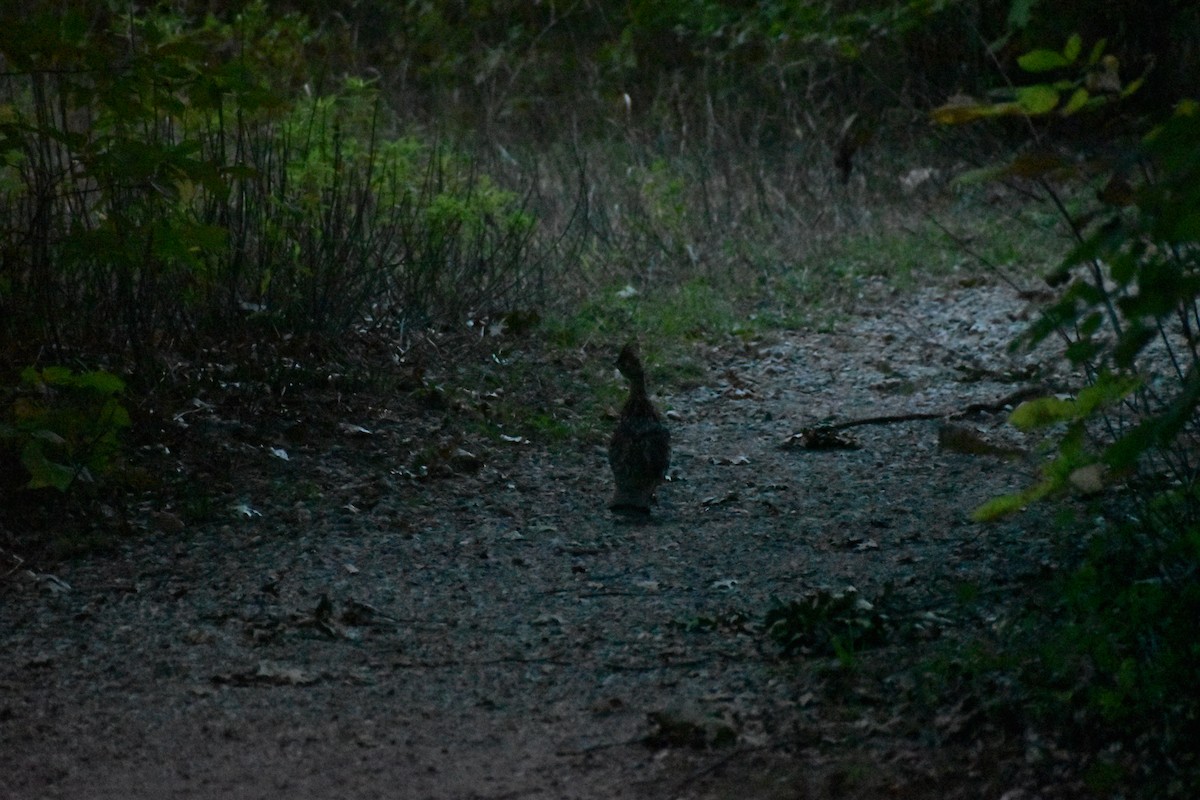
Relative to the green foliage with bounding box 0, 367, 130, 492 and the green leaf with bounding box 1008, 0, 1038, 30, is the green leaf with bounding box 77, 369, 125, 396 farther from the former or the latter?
the green leaf with bounding box 1008, 0, 1038, 30

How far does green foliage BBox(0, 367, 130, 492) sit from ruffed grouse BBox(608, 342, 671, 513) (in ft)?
6.13

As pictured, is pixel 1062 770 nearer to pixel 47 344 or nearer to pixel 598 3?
pixel 47 344

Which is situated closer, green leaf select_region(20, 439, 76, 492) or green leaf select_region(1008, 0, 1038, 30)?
green leaf select_region(20, 439, 76, 492)

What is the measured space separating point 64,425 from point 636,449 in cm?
210

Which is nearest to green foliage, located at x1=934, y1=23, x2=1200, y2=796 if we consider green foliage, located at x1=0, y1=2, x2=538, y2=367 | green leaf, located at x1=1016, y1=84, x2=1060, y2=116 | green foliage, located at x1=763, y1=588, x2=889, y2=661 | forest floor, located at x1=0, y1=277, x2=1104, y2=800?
green leaf, located at x1=1016, y1=84, x2=1060, y2=116

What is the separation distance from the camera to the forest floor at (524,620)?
11.1 ft

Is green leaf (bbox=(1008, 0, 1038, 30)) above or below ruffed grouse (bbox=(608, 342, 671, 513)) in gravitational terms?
above

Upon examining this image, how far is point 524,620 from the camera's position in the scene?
454 cm

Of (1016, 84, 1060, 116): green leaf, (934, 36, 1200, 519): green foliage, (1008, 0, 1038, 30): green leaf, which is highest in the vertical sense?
(1008, 0, 1038, 30): green leaf

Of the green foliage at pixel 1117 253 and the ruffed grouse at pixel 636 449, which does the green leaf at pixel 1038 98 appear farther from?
the ruffed grouse at pixel 636 449

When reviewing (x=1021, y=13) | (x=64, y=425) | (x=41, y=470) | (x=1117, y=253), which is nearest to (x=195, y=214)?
(x=64, y=425)

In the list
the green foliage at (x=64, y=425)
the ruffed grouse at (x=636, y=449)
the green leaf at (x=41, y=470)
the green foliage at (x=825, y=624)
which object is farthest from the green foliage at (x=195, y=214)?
the green foliage at (x=825, y=624)

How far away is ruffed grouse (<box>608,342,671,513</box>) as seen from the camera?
5480 mm

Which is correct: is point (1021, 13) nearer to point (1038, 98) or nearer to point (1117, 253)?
point (1038, 98)
